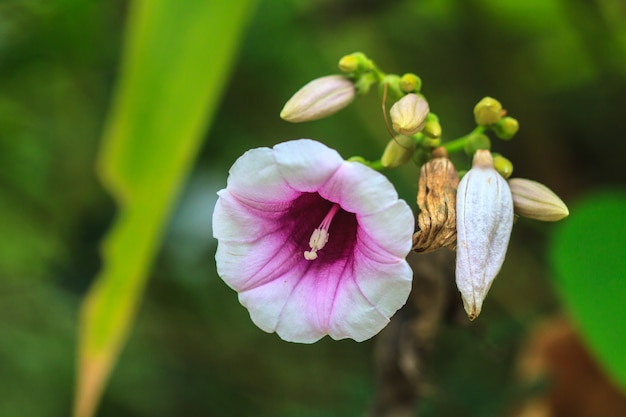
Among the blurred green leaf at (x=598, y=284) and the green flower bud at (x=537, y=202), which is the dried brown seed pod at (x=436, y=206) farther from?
the blurred green leaf at (x=598, y=284)

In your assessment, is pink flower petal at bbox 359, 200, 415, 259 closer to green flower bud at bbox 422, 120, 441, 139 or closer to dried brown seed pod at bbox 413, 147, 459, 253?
dried brown seed pod at bbox 413, 147, 459, 253

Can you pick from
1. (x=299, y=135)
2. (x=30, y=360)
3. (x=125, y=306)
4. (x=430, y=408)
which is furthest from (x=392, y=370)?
(x=30, y=360)

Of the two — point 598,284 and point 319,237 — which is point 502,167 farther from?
point 598,284

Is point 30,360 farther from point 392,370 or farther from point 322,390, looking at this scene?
point 392,370

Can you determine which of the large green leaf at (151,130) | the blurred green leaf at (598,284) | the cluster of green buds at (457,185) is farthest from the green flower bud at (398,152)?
the large green leaf at (151,130)

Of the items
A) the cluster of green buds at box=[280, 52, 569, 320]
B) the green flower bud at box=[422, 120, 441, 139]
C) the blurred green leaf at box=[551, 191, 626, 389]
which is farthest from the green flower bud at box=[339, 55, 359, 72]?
the blurred green leaf at box=[551, 191, 626, 389]

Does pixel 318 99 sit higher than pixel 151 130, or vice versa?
pixel 318 99

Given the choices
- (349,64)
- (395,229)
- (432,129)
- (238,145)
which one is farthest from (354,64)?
(238,145)
